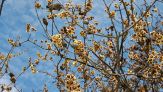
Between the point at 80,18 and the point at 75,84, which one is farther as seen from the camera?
the point at 80,18

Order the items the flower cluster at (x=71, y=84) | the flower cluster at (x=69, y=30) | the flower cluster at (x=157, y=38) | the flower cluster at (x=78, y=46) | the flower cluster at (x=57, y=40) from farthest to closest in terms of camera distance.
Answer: the flower cluster at (x=157, y=38), the flower cluster at (x=69, y=30), the flower cluster at (x=57, y=40), the flower cluster at (x=78, y=46), the flower cluster at (x=71, y=84)

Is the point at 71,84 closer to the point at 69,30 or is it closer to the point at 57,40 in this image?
the point at 57,40

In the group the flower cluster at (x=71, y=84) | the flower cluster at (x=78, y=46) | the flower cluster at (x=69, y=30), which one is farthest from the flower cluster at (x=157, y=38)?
the flower cluster at (x=71, y=84)

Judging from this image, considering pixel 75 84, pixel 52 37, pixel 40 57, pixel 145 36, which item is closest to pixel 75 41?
pixel 52 37

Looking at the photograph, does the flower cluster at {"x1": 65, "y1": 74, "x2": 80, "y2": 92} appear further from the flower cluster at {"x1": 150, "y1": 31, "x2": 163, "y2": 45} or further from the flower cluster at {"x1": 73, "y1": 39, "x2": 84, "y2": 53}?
the flower cluster at {"x1": 150, "y1": 31, "x2": 163, "y2": 45}

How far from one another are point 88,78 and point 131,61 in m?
1.66

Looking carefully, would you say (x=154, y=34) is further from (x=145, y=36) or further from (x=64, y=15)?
(x=64, y=15)

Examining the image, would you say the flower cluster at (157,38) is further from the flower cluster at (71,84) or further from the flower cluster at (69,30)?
the flower cluster at (71,84)

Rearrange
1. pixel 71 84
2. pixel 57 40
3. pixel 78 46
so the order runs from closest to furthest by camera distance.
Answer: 1. pixel 71 84
2. pixel 78 46
3. pixel 57 40

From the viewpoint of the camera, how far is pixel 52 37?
6.19m

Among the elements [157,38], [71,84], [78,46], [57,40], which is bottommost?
[71,84]

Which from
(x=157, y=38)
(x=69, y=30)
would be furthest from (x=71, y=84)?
(x=157, y=38)

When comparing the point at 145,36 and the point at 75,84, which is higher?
the point at 145,36

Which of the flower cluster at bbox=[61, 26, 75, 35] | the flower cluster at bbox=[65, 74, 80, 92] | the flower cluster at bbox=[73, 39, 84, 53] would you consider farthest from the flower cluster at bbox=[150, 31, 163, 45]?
the flower cluster at bbox=[65, 74, 80, 92]
